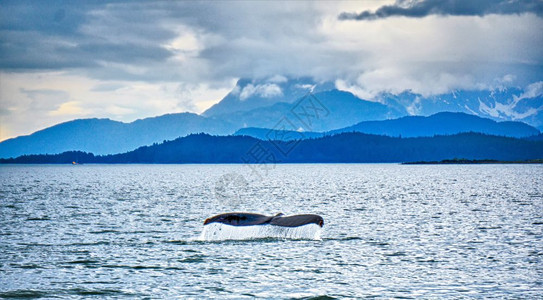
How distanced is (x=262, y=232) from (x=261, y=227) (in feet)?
1.86

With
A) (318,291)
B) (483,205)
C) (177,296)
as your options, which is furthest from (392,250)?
(483,205)

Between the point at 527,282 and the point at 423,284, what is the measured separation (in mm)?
6178

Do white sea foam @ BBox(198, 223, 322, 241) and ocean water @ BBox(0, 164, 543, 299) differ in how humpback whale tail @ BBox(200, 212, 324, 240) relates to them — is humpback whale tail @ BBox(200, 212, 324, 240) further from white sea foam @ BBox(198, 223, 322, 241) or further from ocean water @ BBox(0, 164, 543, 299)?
ocean water @ BBox(0, 164, 543, 299)

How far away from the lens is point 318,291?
1320 inches

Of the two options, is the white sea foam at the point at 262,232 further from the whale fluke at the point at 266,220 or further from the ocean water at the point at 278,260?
the ocean water at the point at 278,260

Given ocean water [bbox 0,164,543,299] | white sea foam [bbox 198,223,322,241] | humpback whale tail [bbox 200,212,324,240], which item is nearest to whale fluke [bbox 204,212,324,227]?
humpback whale tail [bbox 200,212,324,240]

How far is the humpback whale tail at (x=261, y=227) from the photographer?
174ft

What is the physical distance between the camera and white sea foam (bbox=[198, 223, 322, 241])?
174 feet

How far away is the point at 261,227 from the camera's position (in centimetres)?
5312

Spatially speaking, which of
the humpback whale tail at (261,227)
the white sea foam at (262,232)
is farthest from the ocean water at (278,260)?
the humpback whale tail at (261,227)

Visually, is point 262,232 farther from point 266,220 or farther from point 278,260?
point 278,260

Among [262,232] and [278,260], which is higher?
[262,232]

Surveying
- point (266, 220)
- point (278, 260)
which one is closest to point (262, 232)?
point (266, 220)

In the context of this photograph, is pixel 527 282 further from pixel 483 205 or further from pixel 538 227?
pixel 483 205
